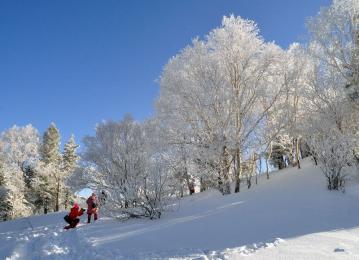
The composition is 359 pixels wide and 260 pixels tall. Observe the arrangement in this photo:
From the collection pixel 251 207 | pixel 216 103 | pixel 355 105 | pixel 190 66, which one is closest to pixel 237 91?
pixel 216 103

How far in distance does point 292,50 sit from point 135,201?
17087mm

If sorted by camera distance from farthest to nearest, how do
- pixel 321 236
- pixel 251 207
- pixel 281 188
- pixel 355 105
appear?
pixel 355 105 → pixel 281 188 → pixel 251 207 → pixel 321 236

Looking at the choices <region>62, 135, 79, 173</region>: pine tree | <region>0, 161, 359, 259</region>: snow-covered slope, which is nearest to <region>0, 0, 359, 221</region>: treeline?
<region>0, 161, 359, 259</region>: snow-covered slope

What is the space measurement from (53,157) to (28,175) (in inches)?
127

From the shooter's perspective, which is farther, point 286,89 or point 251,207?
point 286,89

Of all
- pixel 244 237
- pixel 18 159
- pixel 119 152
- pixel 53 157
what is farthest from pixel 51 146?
pixel 244 237

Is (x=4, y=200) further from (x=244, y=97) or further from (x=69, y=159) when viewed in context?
(x=244, y=97)

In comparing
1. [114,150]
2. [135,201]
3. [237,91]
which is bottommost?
[135,201]

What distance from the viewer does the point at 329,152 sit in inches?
497

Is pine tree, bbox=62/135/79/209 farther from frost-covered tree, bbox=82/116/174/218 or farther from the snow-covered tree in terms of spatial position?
frost-covered tree, bbox=82/116/174/218

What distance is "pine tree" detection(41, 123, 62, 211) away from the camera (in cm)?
3581

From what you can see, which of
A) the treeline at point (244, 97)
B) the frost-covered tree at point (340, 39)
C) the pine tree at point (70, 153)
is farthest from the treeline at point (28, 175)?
the frost-covered tree at point (340, 39)

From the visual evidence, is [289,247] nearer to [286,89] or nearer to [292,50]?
[286,89]

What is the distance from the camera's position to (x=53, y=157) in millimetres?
38250
